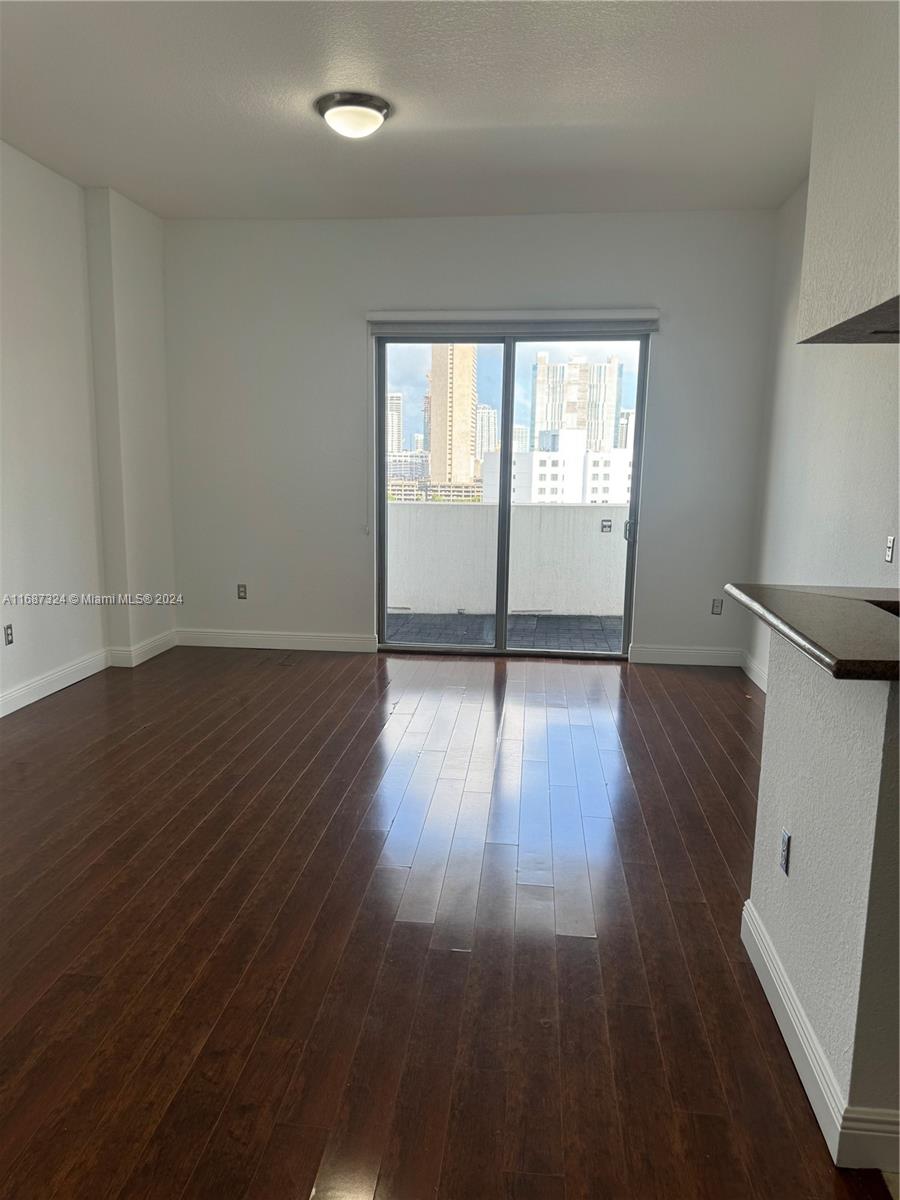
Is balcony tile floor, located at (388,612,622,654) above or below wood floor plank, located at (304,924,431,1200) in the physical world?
above

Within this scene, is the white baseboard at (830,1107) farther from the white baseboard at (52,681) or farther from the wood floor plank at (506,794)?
the white baseboard at (52,681)

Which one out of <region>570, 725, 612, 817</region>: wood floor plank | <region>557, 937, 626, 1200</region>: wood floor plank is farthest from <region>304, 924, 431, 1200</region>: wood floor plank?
<region>570, 725, 612, 817</region>: wood floor plank

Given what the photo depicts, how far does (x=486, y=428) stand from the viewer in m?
5.17

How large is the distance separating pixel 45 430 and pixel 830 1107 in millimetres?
4491

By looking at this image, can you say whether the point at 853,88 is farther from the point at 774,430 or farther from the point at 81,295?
the point at 81,295

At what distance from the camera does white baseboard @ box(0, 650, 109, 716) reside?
4.04 m

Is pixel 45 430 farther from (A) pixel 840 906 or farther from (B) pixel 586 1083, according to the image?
(A) pixel 840 906

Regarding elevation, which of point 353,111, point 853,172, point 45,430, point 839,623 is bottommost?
point 839,623

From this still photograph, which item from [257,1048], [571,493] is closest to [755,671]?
[571,493]

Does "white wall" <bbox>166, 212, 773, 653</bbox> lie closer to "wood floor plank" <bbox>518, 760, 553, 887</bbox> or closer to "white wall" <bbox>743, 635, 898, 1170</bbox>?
"wood floor plank" <bbox>518, 760, 553, 887</bbox>

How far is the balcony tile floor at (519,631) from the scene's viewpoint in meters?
5.37

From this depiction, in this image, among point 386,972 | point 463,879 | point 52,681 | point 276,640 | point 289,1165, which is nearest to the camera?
point 289,1165

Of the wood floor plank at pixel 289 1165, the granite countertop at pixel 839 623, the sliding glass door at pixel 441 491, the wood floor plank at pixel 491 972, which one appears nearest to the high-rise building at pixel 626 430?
the sliding glass door at pixel 441 491

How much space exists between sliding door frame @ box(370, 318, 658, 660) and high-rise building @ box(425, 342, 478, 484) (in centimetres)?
11
